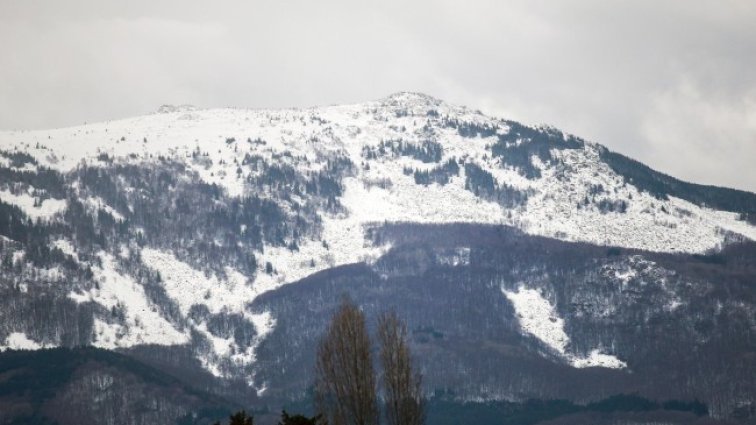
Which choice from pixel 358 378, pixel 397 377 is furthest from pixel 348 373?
pixel 397 377

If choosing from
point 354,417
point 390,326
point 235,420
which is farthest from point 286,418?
point 390,326

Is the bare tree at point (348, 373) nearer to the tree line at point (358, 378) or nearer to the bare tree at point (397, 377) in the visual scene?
the tree line at point (358, 378)

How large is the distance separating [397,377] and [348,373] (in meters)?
8.31

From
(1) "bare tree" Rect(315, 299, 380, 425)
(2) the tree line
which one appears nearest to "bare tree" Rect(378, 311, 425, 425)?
(2) the tree line

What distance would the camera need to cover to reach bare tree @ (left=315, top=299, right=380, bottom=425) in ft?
548

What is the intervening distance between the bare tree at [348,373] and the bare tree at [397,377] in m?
3.73

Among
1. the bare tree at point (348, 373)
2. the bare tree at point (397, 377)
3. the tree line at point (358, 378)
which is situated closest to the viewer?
the bare tree at point (348, 373)

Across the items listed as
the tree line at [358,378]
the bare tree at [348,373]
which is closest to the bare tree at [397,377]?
the tree line at [358,378]

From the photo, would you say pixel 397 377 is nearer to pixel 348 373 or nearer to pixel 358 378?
pixel 358 378

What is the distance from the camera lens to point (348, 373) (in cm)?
16888

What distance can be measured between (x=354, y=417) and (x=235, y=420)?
32969 millimetres

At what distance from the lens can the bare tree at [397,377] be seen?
171250mm

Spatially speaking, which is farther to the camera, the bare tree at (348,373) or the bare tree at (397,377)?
the bare tree at (397,377)

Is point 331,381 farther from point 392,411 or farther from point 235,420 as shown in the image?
point 235,420
